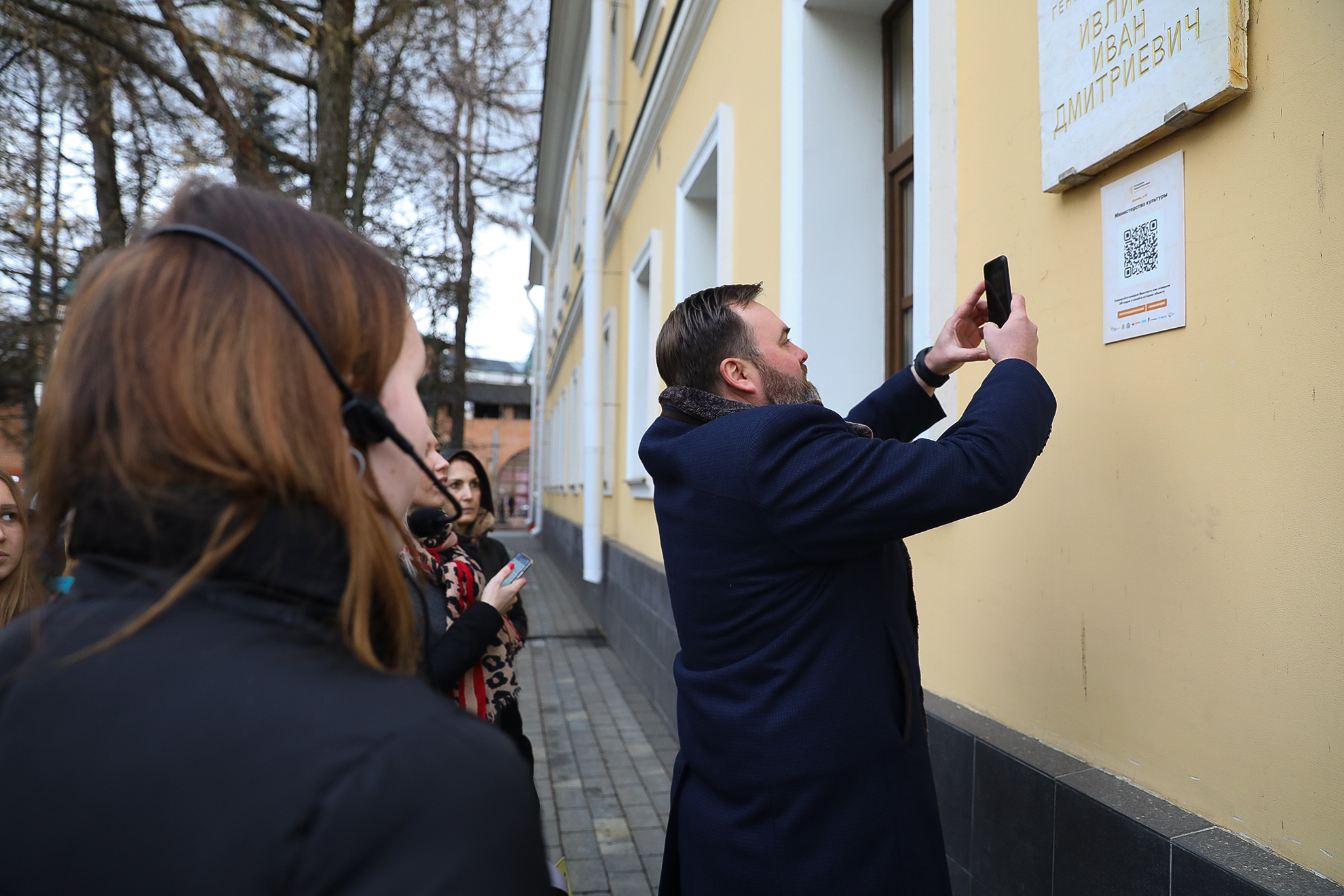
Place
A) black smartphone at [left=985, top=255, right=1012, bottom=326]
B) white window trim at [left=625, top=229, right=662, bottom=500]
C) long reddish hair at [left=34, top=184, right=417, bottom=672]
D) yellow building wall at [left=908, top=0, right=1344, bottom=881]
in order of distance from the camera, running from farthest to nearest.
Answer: white window trim at [left=625, top=229, right=662, bottom=500], black smartphone at [left=985, top=255, right=1012, bottom=326], yellow building wall at [left=908, top=0, right=1344, bottom=881], long reddish hair at [left=34, top=184, right=417, bottom=672]

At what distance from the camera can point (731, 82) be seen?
5.15 metres

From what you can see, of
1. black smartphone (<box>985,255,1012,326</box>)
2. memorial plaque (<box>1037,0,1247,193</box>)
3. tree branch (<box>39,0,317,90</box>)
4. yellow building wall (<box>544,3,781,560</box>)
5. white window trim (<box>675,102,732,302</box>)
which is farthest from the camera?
tree branch (<box>39,0,317,90</box>)

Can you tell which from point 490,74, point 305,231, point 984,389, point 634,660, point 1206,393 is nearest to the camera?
point 305,231

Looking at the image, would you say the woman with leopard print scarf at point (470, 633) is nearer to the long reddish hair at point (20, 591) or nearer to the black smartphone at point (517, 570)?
the black smartphone at point (517, 570)

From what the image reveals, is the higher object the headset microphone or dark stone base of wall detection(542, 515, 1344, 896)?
the headset microphone

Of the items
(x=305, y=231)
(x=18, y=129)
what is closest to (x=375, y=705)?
(x=305, y=231)

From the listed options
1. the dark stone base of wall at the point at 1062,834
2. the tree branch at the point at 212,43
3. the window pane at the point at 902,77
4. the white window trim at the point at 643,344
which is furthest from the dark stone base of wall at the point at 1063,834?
the tree branch at the point at 212,43

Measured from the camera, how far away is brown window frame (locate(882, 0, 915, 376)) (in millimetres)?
3607

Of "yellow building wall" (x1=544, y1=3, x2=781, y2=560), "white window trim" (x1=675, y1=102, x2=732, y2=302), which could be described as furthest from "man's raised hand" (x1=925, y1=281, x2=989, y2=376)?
"white window trim" (x1=675, y1=102, x2=732, y2=302)

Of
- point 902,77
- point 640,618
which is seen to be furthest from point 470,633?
point 640,618

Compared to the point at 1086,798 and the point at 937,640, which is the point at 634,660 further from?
the point at 1086,798

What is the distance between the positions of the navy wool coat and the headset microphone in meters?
0.81

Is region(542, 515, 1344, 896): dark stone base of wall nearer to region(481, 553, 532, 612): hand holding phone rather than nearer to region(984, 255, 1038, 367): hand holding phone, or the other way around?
region(984, 255, 1038, 367): hand holding phone

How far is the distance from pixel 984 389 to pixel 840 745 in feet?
2.22
